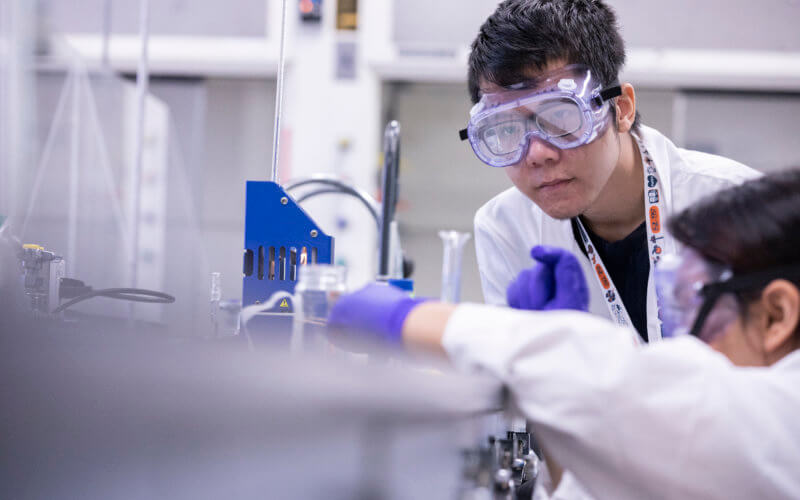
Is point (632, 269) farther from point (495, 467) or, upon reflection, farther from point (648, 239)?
point (495, 467)

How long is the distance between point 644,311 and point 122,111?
10.9ft

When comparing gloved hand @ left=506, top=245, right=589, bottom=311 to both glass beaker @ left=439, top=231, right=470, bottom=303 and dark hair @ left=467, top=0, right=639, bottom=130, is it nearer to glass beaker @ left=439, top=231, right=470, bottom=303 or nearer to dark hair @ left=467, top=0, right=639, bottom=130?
dark hair @ left=467, top=0, right=639, bottom=130

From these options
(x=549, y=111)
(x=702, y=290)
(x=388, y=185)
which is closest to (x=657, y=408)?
(x=702, y=290)

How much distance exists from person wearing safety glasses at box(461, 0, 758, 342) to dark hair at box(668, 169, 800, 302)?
406 mm

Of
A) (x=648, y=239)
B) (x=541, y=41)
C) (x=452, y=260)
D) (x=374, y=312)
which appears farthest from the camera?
(x=452, y=260)

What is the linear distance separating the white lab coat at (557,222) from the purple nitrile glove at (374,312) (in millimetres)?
785

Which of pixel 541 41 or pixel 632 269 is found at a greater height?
pixel 541 41

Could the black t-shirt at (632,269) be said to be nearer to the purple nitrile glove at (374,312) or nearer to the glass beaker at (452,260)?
the glass beaker at (452,260)

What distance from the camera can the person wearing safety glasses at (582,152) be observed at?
1245 millimetres

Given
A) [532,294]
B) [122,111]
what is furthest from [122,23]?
[532,294]

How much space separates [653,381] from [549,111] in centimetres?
75

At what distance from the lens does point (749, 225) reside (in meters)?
0.70

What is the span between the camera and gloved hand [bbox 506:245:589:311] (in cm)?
76

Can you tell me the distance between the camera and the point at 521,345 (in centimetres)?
60
